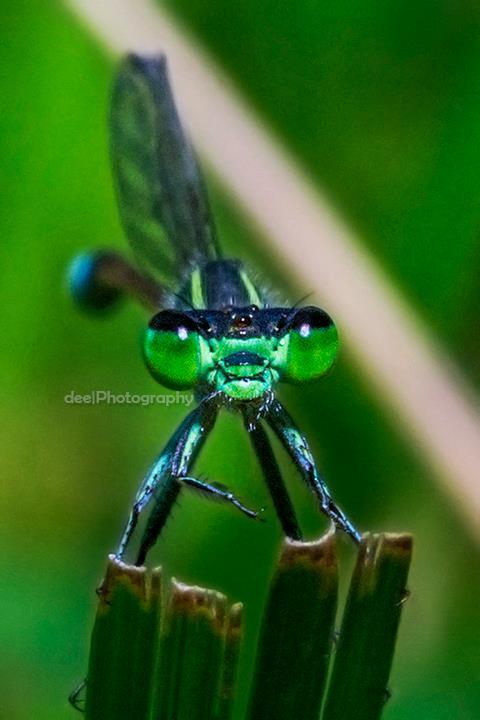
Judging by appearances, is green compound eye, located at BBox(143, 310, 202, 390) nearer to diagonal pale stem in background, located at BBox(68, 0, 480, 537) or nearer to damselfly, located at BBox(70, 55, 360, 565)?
damselfly, located at BBox(70, 55, 360, 565)

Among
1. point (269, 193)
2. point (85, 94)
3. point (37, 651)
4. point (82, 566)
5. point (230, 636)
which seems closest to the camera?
point (230, 636)

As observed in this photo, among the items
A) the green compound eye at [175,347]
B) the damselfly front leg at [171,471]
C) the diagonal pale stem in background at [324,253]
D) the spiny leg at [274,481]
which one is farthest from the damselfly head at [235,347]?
the diagonal pale stem in background at [324,253]

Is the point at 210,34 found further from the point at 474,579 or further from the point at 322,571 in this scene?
the point at 322,571

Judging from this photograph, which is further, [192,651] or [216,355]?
[216,355]

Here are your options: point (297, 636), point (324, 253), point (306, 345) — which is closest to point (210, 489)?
point (306, 345)

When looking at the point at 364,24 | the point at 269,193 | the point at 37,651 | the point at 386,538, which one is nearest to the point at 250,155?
the point at 269,193

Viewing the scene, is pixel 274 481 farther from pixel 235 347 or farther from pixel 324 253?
pixel 324 253
